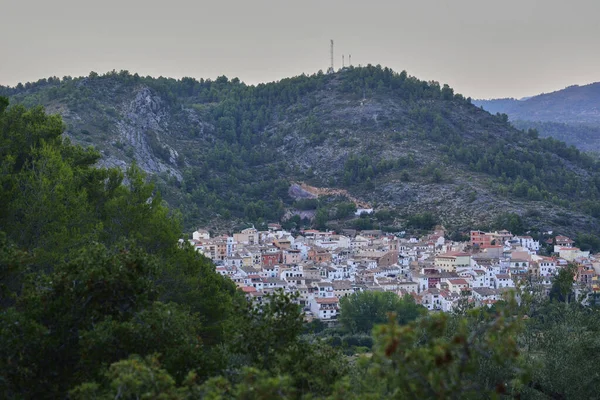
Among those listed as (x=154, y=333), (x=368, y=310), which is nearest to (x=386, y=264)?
(x=368, y=310)

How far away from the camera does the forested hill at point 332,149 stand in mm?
57906

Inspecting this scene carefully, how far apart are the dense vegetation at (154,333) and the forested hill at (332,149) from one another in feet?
131

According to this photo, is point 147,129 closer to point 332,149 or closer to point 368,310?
point 332,149

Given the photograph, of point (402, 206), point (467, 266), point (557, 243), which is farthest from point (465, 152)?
point (467, 266)

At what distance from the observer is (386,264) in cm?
4728

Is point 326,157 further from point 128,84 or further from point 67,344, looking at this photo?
point 67,344

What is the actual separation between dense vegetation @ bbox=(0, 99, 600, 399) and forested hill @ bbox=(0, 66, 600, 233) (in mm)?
39796

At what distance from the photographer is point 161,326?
7.36m

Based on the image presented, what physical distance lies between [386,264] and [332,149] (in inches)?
936

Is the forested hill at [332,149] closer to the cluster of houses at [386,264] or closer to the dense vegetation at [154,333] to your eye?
the cluster of houses at [386,264]

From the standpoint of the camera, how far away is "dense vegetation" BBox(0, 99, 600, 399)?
219 inches

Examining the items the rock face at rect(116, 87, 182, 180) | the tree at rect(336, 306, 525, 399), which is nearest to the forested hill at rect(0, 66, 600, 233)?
the rock face at rect(116, 87, 182, 180)

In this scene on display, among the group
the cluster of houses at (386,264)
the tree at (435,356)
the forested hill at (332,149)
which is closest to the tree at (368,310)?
the cluster of houses at (386,264)

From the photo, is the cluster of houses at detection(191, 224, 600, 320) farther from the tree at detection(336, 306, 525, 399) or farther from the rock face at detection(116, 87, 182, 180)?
the tree at detection(336, 306, 525, 399)
